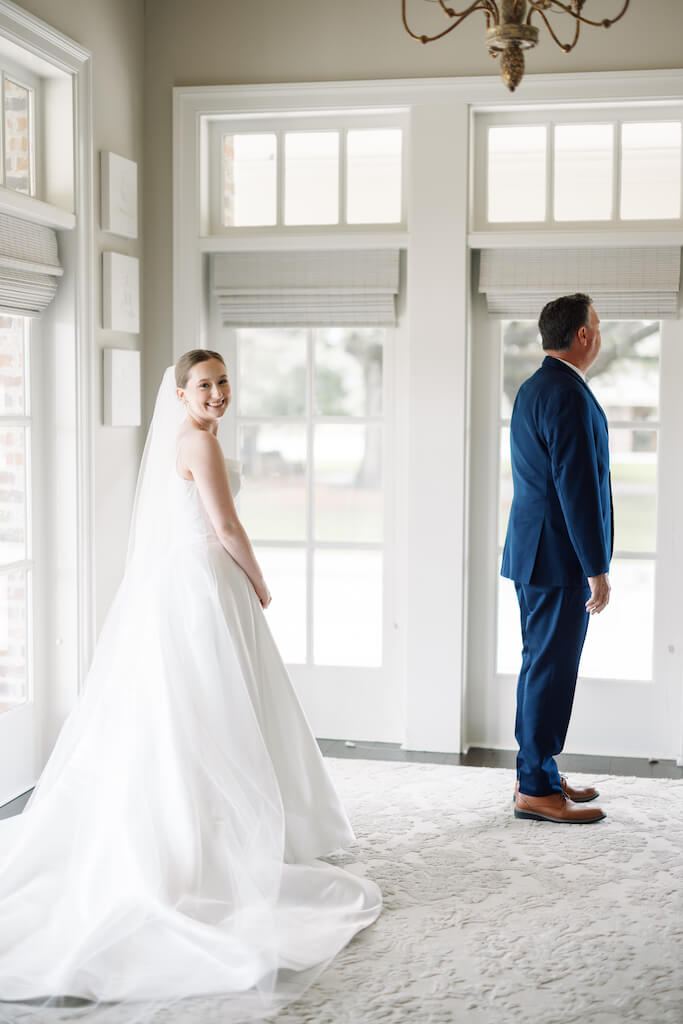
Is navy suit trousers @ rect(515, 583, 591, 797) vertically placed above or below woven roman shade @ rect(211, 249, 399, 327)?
below

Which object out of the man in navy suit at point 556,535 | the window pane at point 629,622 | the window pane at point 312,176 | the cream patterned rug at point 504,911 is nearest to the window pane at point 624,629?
the window pane at point 629,622

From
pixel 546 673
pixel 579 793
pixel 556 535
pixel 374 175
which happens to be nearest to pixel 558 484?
pixel 556 535

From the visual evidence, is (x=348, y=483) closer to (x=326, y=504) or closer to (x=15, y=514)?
(x=326, y=504)

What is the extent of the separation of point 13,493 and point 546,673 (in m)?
1.95

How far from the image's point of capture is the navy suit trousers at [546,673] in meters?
3.57

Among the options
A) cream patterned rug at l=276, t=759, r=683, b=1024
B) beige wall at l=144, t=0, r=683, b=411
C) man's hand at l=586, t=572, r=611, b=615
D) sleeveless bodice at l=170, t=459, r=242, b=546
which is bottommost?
cream patterned rug at l=276, t=759, r=683, b=1024

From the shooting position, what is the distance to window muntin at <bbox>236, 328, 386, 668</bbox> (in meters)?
4.57

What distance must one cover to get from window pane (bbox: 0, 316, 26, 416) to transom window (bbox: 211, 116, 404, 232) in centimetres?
117

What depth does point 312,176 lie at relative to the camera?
446cm

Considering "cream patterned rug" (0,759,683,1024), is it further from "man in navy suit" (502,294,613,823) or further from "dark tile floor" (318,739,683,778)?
"man in navy suit" (502,294,613,823)

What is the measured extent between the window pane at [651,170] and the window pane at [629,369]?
44 centimetres

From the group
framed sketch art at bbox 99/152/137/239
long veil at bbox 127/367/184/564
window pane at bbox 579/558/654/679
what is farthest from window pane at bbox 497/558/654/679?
framed sketch art at bbox 99/152/137/239

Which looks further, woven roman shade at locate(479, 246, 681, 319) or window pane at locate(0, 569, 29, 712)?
woven roman shade at locate(479, 246, 681, 319)

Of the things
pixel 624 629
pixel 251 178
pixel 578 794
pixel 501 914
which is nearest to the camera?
pixel 501 914
